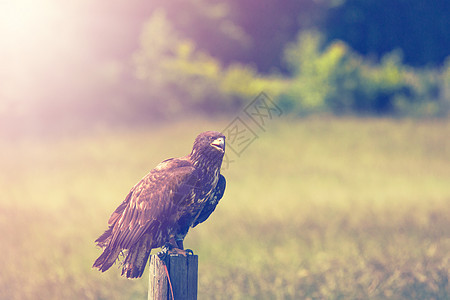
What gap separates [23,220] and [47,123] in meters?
10.4

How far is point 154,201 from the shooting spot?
3.40 m

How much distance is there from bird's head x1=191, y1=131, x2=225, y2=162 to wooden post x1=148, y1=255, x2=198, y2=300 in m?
0.59

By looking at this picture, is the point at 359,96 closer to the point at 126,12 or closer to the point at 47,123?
the point at 126,12

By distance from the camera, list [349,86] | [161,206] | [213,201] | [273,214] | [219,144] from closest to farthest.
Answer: [219,144]
[161,206]
[213,201]
[273,214]
[349,86]

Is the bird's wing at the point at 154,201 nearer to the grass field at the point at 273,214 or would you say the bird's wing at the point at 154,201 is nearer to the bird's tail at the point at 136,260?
the bird's tail at the point at 136,260

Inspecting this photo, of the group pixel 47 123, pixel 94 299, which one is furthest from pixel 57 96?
pixel 94 299

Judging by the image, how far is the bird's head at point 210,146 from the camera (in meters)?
3.28

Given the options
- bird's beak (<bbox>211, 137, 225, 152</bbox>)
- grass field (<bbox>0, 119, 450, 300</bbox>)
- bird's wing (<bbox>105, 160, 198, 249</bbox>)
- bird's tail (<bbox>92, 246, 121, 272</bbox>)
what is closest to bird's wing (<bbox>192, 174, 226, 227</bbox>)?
bird's wing (<bbox>105, 160, 198, 249</bbox>)

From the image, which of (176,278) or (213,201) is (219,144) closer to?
(213,201)

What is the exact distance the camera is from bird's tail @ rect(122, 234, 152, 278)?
3344mm

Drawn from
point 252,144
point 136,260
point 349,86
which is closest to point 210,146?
point 136,260

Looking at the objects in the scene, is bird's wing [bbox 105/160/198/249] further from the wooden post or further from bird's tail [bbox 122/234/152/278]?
the wooden post

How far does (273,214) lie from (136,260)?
616cm

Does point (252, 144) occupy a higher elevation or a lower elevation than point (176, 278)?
higher
